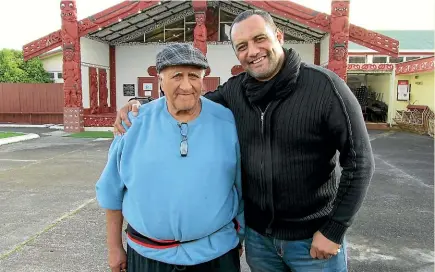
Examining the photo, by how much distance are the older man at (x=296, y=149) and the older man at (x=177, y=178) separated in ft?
0.56

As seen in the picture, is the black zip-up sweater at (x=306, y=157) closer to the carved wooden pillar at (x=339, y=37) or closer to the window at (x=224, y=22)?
the carved wooden pillar at (x=339, y=37)

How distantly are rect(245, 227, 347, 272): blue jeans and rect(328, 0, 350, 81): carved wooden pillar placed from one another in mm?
13575

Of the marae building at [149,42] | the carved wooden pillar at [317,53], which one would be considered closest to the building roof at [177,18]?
the marae building at [149,42]

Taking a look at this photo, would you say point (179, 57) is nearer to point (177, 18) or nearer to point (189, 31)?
point (177, 18)

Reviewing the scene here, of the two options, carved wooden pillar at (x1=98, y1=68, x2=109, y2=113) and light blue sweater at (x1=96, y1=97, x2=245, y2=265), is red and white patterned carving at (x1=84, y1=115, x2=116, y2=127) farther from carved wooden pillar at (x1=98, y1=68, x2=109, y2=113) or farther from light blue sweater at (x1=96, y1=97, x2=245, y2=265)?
light blue sweater at (x1=96, y1=97, x2=245, y2=265)

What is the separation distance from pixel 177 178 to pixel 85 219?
137 inches

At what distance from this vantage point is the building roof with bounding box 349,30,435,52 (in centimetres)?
2352

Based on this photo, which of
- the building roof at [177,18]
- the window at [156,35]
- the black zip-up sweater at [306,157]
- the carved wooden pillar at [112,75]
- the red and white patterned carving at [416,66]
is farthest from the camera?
the carved wooden pillar at [112,75]

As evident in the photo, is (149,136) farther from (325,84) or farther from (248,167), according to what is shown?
(325,84)

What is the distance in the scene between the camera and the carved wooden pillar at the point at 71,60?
50.9ft

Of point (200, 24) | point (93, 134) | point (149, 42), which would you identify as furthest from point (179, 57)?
point (149, 42)

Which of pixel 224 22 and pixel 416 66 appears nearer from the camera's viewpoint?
pixel 416 66

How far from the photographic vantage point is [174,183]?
74.2 inches

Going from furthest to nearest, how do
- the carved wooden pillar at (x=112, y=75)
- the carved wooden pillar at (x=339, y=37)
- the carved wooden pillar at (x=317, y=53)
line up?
the carved wooden pillar at (x=112, y=75) < the carved wooden pillar at (x=317, y=53) < the carved wooden pillar at (x=339, y=37)
